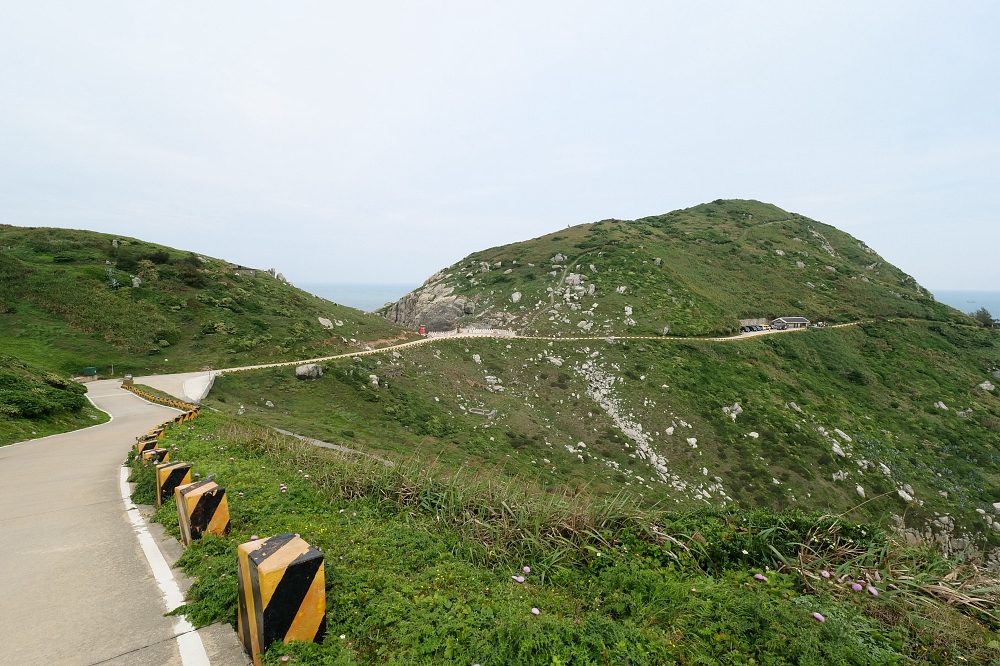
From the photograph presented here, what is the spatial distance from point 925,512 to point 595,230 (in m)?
72.7

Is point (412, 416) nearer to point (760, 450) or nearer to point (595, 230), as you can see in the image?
point (760, 450)

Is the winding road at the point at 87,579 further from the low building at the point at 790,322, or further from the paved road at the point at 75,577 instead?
the low building at the point at 790,322

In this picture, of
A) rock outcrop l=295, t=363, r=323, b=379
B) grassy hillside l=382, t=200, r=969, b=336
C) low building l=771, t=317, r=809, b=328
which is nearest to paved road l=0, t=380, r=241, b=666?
rock outcrop l=295, t=363, r=323, b=379

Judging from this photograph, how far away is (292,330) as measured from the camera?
41.8 metres

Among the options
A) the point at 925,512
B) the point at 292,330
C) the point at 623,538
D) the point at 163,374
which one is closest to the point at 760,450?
the point at 925,512

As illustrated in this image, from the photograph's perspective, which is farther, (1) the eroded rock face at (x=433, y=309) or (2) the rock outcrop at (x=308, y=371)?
(1) the eroded rock face at (x=433, y=309)

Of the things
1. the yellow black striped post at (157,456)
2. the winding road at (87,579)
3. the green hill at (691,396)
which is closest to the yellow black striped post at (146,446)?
the winding road at (87,579)

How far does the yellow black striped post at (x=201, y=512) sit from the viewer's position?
22.5 ft

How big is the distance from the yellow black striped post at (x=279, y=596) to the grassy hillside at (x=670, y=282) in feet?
161

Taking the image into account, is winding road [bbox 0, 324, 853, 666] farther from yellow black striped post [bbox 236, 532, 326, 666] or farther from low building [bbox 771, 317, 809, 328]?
low building [bbox 771, 317, 809, 328]

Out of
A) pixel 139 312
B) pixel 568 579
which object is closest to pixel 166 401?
pixel 139 312

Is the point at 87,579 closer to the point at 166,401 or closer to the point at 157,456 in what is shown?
the point at 157,456

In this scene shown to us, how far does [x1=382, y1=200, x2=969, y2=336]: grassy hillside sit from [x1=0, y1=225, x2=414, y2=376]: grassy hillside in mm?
25293

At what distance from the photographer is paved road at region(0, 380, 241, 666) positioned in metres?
4.55
